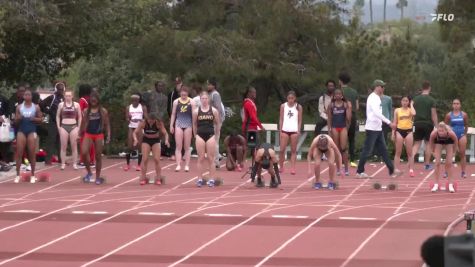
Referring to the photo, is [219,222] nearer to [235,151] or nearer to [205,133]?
[205,133]

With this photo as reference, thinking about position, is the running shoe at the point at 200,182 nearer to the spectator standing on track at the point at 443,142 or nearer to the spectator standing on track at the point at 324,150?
the spectator standing on track at the point at 324,150

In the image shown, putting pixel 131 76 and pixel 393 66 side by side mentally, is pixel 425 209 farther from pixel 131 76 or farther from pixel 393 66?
pixel 131 76

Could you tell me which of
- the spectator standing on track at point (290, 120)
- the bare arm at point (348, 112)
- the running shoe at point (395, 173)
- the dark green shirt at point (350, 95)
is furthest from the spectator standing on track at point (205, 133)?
the running shoe at point (395, 173)

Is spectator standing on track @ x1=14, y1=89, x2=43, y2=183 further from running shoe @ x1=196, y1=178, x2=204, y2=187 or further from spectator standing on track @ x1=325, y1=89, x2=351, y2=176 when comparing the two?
spectator standing on track @ x1=325, y1=89, x2=351, y2=176

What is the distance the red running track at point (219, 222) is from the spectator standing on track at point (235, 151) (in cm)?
96

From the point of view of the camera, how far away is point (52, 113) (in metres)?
21.5

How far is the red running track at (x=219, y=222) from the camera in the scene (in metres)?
11.5

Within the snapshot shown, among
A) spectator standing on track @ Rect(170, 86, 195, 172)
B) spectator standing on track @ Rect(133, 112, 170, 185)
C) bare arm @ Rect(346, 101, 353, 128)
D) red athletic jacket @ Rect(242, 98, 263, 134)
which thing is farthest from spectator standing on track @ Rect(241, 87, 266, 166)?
spectator standing on track @ Rect(133, 112, 170, 185)

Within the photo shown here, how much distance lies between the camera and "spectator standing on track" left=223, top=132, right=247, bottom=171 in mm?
20906

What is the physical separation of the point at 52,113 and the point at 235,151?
367 cm

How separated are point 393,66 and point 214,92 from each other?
45.4 feet

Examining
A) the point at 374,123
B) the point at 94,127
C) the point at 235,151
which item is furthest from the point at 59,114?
the point at 374,123

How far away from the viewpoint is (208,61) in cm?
2945

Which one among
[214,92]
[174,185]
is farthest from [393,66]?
[174,185]
